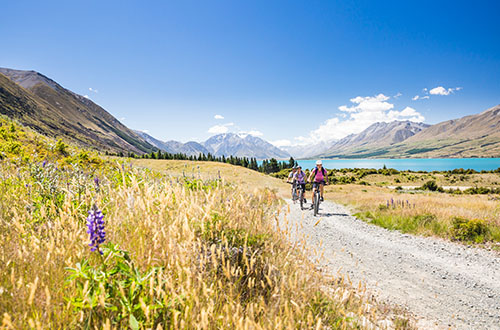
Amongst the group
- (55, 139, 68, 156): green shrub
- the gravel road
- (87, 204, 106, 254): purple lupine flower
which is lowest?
the gravel road

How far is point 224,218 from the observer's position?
13.4 feet

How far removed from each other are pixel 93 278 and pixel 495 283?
8.56 m

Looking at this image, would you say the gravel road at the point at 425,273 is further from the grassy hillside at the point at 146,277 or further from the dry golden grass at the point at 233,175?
the dry golden grass at the point at 233,175

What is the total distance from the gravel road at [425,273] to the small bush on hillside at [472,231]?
0.74 m

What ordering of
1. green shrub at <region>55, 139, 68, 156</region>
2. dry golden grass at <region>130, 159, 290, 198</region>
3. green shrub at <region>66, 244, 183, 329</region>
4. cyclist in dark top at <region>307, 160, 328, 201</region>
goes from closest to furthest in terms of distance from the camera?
green shrub at <region>66, 244, 183, 329</region>
dry golden grass at <region>130, 159, 290, 198</region>
cyclist in dark top at <region>307, 160, 328, 201</region>
green shrub at <region>55, 139, 68, 156</region>

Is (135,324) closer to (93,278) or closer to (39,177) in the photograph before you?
(93,278)

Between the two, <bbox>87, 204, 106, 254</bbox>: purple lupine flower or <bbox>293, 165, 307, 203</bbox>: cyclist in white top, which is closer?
<bbox>87, 204, 106, 254</bbox>: purple lupine flower

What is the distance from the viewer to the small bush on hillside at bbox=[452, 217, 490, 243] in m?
9.38

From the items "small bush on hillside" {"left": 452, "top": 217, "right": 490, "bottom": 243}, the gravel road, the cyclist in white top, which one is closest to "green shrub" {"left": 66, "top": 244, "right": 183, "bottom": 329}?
the gravel road

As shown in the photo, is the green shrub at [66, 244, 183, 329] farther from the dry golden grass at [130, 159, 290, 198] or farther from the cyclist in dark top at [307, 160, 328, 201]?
the cyclist in dark top at [307, 160, 328, 201]

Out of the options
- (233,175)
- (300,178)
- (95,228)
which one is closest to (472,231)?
(300,178)

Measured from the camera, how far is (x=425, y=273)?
670 centimetres

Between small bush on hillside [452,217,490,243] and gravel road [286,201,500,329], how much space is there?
744mm

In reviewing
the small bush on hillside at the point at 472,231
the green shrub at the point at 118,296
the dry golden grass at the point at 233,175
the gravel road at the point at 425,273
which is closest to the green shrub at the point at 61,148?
the dry golden grass at the point at 233,175
